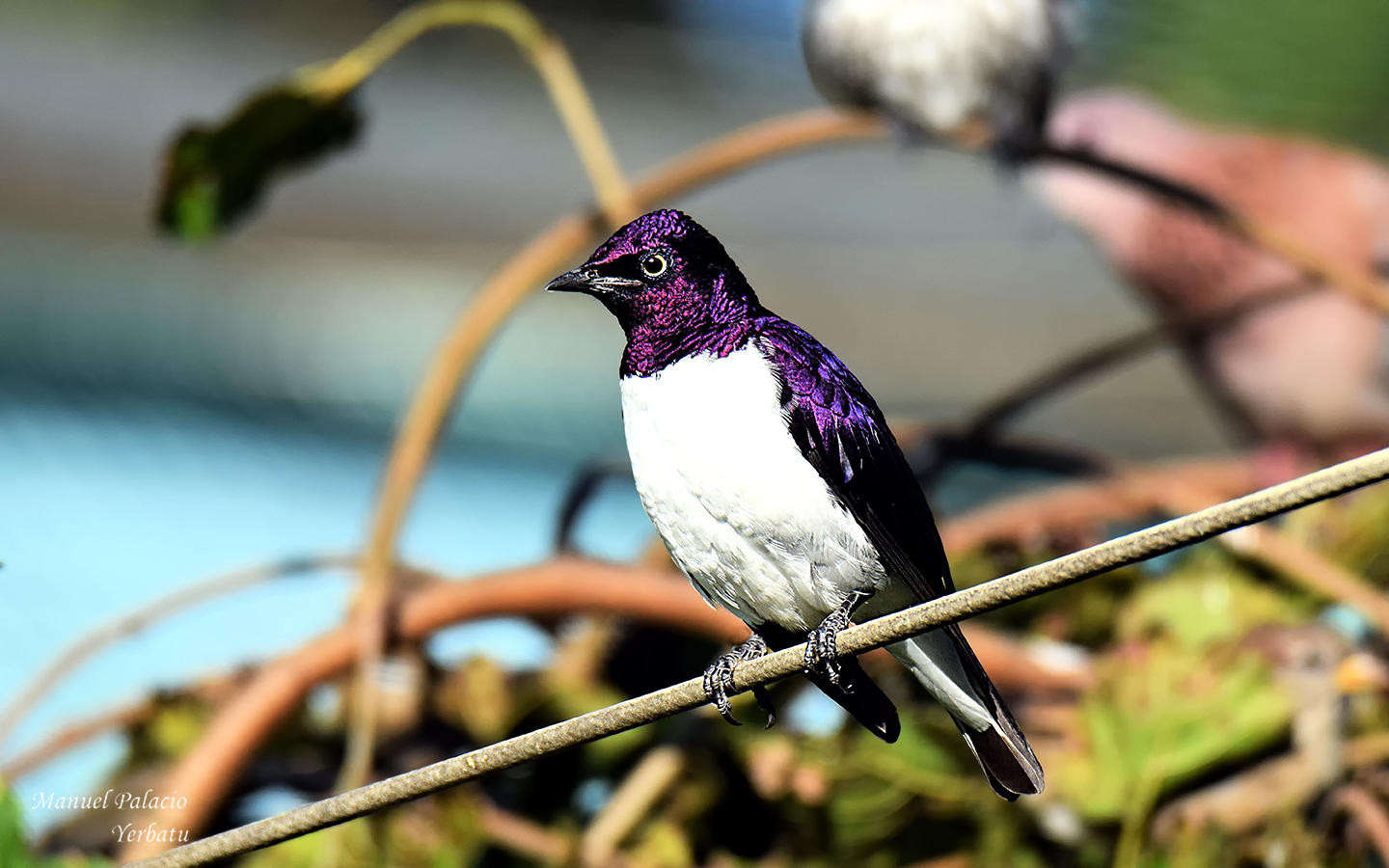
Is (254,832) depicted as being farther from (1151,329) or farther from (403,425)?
(1151,329)

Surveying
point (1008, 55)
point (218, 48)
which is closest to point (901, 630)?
point (1008, 55)

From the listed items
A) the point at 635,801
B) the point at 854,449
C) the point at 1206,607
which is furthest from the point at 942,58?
the point at 854,449

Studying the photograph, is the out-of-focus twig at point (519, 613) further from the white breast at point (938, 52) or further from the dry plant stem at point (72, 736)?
the white breast at point (938, 52)

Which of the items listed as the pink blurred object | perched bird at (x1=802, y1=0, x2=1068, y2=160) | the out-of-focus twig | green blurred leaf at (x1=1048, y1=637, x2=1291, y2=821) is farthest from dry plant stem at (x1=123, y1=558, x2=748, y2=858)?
the pink blurred object

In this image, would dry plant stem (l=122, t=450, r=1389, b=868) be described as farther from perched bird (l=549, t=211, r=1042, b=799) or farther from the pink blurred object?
the pink blurred object

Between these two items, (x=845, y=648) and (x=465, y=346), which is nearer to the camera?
(x=845, y=648)

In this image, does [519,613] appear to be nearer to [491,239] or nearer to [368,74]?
[368,74]

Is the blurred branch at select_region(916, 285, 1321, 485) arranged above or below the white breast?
below

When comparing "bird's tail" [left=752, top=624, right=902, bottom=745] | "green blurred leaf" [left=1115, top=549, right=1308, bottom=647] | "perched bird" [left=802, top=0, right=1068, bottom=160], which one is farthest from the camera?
"perched bird" [left=802, top=0, right=1068, bottom=160]
